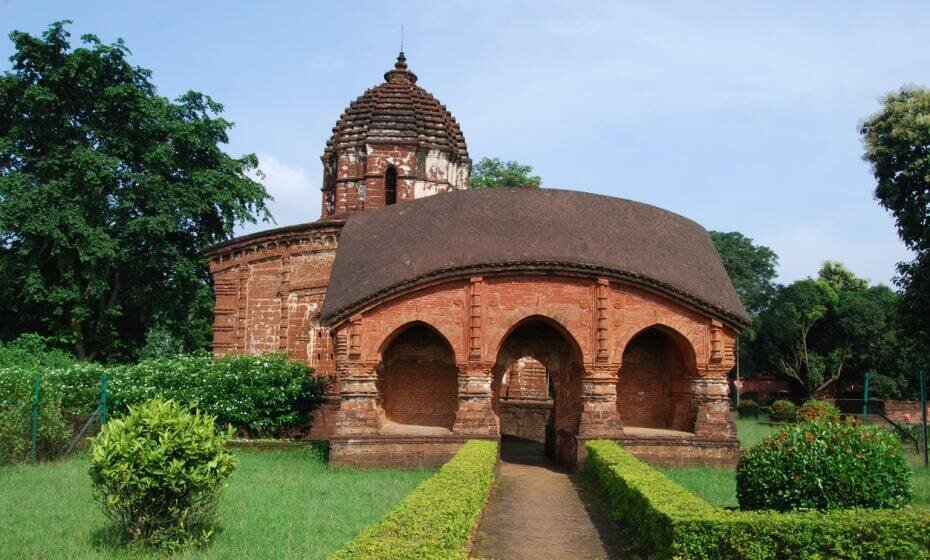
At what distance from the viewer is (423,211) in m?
18.1

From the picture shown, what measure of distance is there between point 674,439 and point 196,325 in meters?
19.4

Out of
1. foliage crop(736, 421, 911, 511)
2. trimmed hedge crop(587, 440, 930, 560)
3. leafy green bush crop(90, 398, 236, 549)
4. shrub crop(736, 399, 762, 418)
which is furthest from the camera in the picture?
shrub crop(736, 399, 762, 418)

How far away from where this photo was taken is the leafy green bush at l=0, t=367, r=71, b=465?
48.9 feet

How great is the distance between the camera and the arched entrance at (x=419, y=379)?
1753 cm

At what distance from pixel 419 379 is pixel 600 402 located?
13.0 feet

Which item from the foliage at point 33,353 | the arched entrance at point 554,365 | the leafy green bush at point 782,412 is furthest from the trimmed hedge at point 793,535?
the leafy green bush at point 782,412

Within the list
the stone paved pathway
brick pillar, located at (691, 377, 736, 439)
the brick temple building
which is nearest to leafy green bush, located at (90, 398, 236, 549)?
the stone paved pathway

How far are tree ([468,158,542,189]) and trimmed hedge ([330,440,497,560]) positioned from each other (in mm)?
26125

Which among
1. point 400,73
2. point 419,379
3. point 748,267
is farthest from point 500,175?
point 748,267

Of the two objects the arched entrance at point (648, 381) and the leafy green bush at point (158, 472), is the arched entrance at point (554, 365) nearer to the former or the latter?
the arched entrance at point (648, 381)

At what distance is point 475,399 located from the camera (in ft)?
52.5

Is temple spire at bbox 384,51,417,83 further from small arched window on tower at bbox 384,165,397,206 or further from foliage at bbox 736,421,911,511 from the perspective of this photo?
foliage at bbox 736,421,911,511

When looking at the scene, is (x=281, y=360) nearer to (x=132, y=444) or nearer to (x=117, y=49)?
(x=132, y=444)

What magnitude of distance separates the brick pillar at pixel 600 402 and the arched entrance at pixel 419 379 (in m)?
2.91
